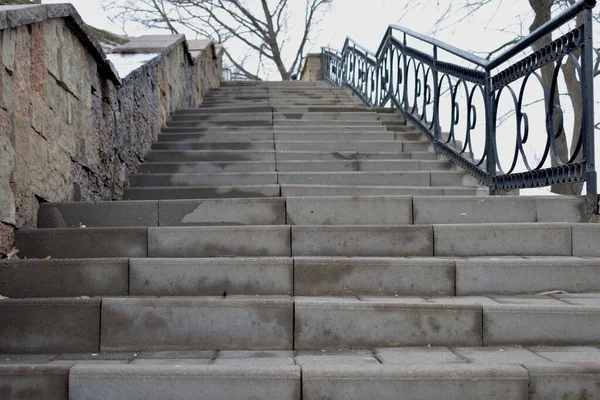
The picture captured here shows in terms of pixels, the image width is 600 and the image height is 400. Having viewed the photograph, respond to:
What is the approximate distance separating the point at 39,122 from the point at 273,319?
1778 mm

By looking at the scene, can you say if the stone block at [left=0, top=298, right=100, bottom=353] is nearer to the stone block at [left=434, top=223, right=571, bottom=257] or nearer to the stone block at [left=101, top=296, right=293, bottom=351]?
the stone block at [left=101, top=296, right=293, bottom=351]

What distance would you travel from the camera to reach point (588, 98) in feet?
12.1

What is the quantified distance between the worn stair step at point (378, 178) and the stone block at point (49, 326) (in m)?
2.56

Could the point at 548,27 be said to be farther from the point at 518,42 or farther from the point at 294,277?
the point at 294,277

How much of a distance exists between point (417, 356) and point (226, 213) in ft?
5.31

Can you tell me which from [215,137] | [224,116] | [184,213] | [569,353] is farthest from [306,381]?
[224,116]

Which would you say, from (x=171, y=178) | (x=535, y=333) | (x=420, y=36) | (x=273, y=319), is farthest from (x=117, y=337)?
(x=420, y=36)

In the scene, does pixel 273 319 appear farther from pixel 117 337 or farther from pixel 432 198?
pixel 432 198

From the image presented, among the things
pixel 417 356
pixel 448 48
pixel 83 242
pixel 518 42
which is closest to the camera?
pixel 417 356

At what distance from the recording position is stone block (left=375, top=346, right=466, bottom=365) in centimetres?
263

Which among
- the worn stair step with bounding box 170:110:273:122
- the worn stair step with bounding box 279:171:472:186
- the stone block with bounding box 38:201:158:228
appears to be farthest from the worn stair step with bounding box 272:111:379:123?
the stone block with bounding box 38:201:158:228

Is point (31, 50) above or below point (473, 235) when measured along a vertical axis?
above

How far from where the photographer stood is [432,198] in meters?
4.00

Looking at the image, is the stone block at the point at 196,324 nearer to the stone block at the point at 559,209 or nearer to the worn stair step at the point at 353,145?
the stone block at the point at 559,209
